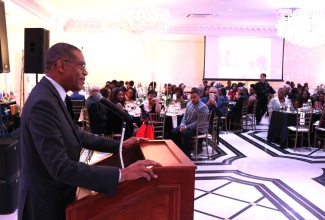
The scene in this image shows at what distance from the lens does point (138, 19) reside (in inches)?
359

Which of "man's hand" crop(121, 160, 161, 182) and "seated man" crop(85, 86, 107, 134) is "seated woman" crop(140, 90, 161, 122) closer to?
"seated man" crop(85, 86, 107, 134)

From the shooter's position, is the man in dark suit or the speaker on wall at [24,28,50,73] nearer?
the man in dark suit

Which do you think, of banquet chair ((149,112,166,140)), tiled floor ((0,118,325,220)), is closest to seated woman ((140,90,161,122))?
banquet chair ((149,112,166,140))

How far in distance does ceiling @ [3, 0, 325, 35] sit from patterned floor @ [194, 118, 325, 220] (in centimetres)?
457

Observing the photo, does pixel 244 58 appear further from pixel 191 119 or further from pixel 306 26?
pixel 191 119

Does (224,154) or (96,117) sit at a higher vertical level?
(96,117)

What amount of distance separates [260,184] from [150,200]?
13.7 ft

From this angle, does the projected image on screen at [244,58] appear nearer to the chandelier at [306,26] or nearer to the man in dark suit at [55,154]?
the chandelier at [306,26]

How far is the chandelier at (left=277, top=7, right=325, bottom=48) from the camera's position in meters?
8.59

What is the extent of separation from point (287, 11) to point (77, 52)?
10825 mm

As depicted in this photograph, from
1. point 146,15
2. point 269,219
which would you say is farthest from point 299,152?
point 146,15

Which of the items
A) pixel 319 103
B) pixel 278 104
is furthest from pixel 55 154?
pixel 319 103

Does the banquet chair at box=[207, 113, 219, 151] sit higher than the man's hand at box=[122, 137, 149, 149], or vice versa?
the man's hand at box=[122, 137, 149, 149]

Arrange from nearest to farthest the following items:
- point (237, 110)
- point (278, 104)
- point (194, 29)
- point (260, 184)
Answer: point (260, 184), point (278, 104), point (237, 110), point (194, 29)
